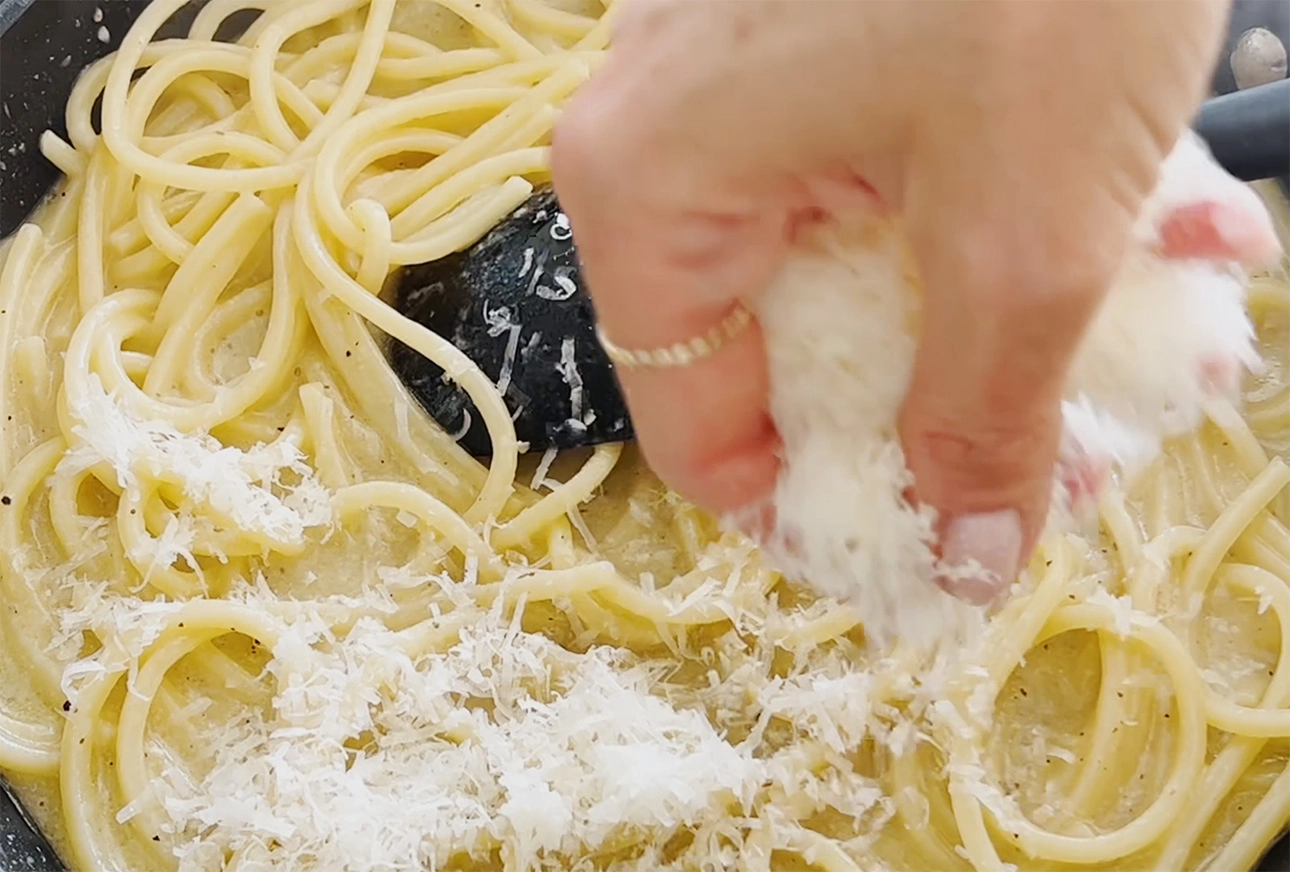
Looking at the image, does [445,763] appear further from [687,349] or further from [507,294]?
[687,349]

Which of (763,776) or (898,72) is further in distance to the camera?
(763,776)

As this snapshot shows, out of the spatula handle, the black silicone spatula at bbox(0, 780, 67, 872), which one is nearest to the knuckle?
the spatula handle

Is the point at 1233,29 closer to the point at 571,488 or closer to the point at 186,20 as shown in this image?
the point at 571,488

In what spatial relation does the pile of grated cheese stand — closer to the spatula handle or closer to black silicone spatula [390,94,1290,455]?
black silicone spatula [390,94,1290,455]

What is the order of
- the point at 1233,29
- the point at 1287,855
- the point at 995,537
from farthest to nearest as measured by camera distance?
the point at 1233,29 < the point at 1287,855 < the point at 995,537

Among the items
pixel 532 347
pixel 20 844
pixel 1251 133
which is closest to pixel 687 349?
pixel 1251 133

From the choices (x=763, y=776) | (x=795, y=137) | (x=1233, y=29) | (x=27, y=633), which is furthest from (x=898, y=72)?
(x=27, y=633)
